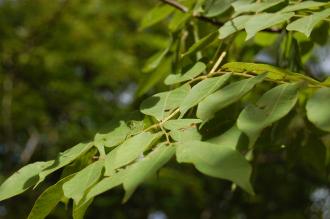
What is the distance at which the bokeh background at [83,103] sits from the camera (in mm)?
4633

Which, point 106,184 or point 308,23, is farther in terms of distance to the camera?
point 308,23

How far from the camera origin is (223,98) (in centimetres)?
91

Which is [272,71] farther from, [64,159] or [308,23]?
[64,159]

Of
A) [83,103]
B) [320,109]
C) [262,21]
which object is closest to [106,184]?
[320,109]

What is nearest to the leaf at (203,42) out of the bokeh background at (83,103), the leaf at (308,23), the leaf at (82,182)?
the leaf at (308,23)

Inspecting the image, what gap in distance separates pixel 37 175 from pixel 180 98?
0.34 metres

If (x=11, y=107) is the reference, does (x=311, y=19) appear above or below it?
above

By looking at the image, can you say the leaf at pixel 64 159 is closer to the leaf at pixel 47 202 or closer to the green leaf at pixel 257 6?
the leaf at pixel 47 202

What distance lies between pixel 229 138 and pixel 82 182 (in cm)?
27

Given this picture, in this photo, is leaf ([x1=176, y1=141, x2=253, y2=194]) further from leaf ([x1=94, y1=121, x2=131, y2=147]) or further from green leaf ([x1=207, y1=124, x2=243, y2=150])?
leaf ([x1=94, y1=121, x2=131, y2=147])

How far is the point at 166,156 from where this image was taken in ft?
2.68

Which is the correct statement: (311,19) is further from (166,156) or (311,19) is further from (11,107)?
(11,107)

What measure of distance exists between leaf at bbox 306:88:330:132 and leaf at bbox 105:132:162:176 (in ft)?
0.87

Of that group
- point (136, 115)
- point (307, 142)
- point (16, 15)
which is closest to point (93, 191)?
point (136, 115)
